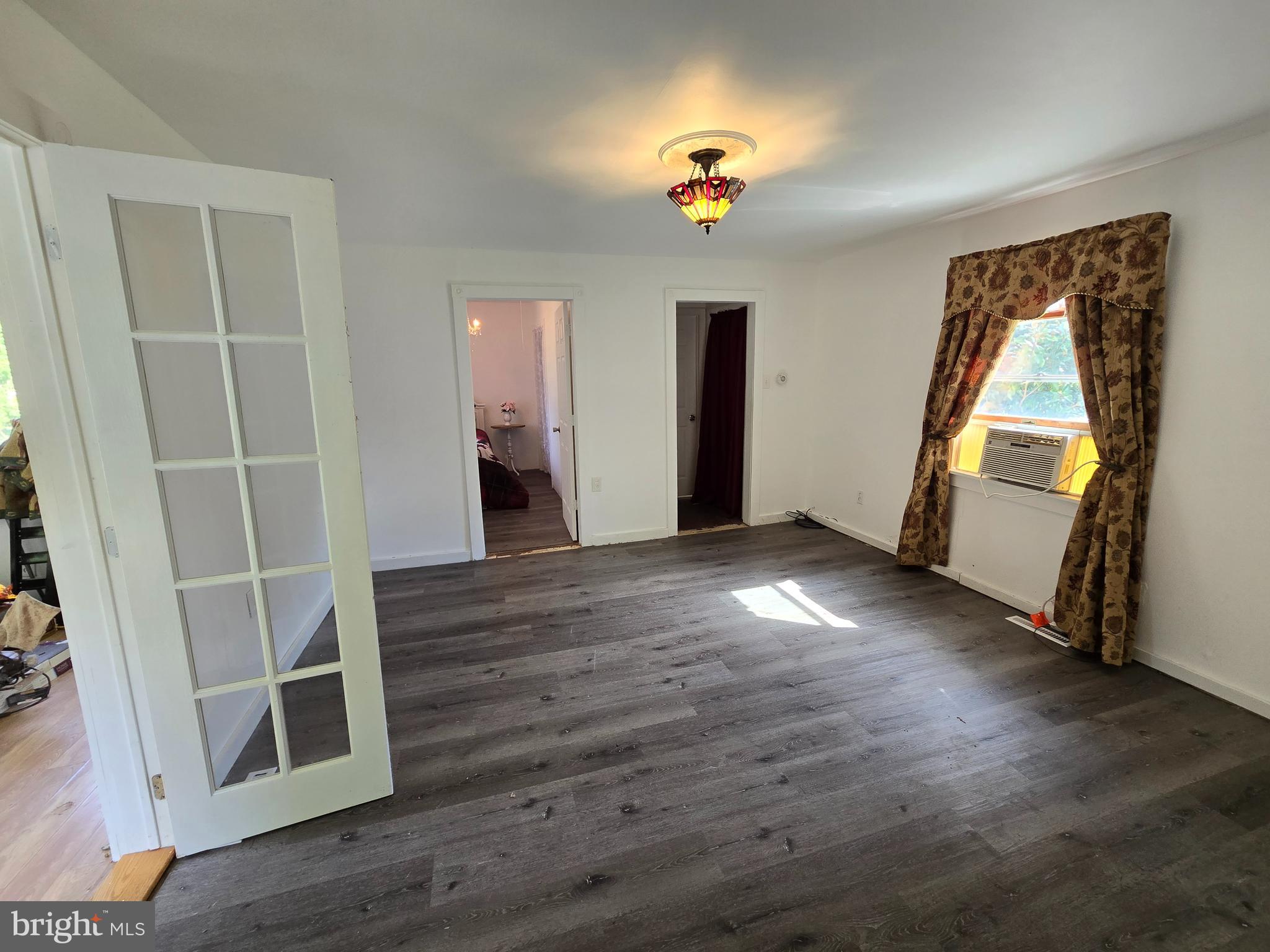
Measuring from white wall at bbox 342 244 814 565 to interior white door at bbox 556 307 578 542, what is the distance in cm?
12

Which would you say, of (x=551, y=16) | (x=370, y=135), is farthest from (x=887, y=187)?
(x=370, y=135)

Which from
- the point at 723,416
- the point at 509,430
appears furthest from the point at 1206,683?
the point at 509,430

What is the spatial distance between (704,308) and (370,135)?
13.3 ft

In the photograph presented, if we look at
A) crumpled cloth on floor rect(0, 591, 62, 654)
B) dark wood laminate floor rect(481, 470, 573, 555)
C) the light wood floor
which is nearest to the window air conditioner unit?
dark wood laminate floor rect(481, 470, 573, 555)

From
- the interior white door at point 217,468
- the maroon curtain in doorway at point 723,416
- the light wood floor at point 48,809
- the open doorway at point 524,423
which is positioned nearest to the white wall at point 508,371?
the open doorway at point 524,423

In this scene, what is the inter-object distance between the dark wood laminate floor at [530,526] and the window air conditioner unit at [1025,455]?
325 centimetres

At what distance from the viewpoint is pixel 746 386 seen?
4848mm

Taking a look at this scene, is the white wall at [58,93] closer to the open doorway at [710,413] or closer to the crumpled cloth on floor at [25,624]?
the crumpled cloth on floor at [25,624]

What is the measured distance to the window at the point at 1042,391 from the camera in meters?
2.89

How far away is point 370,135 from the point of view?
6.54 ft

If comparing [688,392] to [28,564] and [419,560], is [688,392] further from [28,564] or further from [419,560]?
[28,564]

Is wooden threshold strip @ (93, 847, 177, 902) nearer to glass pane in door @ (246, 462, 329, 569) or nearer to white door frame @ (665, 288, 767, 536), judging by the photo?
glass pane in door @ (246, 462, 329, 569)

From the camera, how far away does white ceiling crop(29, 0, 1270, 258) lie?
1.36 meters

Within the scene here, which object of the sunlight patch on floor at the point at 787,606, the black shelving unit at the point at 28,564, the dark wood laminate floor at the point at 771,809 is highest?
the black shelving unit at the point at 28,564
